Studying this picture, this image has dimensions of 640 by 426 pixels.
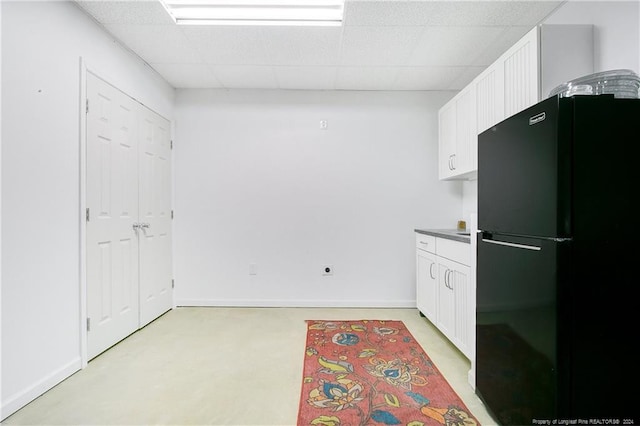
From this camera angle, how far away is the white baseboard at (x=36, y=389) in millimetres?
1614

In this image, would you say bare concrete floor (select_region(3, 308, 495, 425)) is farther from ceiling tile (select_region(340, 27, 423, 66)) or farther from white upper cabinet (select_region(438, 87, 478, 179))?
ceiling tile (select_region(340, 27, 423, 66))

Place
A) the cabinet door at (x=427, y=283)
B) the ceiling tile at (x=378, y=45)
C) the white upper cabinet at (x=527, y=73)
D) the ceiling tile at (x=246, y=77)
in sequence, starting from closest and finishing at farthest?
the white upper cabinet at (x=527, y=73) → the ceiling tile at (x=378, y=45) → the cabinet door at (x=427, y=283) → the ceiling tile at (x=246, y=77)

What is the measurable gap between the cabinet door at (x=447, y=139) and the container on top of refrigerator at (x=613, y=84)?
141 centimetres

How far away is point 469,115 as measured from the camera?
261cm

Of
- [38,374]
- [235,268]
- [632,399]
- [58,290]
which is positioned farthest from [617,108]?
[235,268]

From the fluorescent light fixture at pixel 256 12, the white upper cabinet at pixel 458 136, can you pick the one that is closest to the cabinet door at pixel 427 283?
the white upper cabinet at pixel 458 136

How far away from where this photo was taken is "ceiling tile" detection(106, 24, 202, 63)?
2.38m

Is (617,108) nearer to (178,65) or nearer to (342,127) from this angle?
(342,127)

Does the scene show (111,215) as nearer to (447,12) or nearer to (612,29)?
(447,12)

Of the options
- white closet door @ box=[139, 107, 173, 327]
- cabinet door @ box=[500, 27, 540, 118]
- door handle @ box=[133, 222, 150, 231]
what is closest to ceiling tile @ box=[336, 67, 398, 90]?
cabinet door @ box=[500, 27, 540, 118]

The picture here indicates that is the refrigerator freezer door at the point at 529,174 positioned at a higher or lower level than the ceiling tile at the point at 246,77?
lower

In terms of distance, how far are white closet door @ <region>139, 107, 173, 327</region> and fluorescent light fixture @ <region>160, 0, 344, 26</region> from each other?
1124 millimetres

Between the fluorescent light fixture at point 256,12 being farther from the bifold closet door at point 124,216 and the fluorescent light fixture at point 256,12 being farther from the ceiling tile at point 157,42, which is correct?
the bifold closet door at point 124,216

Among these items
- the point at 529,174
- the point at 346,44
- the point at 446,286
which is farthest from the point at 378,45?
the point at 446,286
